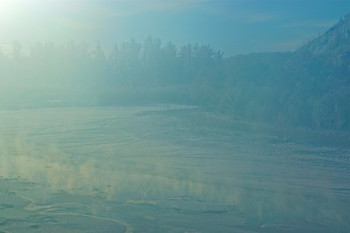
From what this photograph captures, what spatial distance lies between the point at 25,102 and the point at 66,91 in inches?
322

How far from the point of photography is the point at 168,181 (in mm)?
13742

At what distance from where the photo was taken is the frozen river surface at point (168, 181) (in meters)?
10.6

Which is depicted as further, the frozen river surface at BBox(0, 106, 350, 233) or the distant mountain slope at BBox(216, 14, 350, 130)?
the distant mountain slope at BBox(216, 14, 350, 130)

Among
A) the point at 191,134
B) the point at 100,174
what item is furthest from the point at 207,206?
the point at 191,134

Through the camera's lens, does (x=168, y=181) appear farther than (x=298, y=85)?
No

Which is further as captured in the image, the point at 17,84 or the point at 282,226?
the point at 17,84

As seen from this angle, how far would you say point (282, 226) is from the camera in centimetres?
1037

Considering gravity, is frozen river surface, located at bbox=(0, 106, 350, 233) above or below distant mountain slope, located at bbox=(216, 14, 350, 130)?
below

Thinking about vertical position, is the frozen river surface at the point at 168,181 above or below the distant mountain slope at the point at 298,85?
below

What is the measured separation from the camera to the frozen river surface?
10.6m

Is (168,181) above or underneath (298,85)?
underneath

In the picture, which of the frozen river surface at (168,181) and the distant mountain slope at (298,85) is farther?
the distant mountain slope at (298,85)

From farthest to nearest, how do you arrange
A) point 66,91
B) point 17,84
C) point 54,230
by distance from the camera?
point 17,84, point 66,91, point 54,230

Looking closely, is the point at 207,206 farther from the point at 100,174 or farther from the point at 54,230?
the point at 100,174
